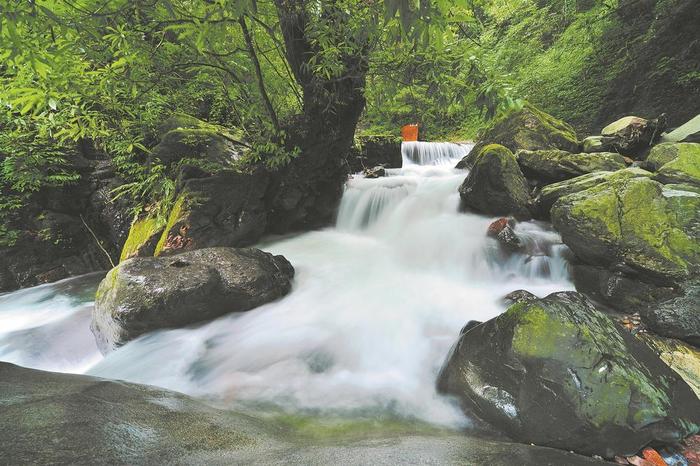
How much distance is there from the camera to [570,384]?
A: 236 cm

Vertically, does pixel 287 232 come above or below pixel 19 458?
below

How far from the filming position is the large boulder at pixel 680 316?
328 centimetres

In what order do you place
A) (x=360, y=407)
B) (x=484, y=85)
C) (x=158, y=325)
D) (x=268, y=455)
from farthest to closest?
(x=158, y=325) → (x=360, y=407) → (x=484, y=85) → (x=268, y=455)

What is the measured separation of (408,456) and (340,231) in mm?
6309

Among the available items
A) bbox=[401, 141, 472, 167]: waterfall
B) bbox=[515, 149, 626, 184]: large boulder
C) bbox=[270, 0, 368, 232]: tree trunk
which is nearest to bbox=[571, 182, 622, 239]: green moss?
bbox=[515, 149, 626, 184]: large boulder

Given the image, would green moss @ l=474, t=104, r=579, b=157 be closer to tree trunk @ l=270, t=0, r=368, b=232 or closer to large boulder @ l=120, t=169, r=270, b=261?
tree trunk @ l=270, t=0, r=368, b=232

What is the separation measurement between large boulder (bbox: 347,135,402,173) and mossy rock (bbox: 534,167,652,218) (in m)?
5.64

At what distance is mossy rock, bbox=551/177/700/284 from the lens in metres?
3.66

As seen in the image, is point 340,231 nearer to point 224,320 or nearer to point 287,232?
point 287,232

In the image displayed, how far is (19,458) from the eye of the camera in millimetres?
1293

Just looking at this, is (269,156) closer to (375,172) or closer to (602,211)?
(375,172)

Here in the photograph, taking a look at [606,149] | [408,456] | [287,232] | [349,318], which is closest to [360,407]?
[408,456]

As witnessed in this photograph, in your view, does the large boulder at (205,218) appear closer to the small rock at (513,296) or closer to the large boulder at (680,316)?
the small rock at (513,296)

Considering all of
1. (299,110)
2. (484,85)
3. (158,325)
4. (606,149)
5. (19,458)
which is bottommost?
(158,325)
